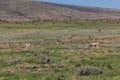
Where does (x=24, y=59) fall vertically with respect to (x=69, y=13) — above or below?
above

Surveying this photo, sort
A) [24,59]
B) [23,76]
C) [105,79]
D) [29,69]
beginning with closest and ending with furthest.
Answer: [105,79], [23,76], [29,69], [24,59]

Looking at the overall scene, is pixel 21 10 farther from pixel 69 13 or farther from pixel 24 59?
pixel 24 59

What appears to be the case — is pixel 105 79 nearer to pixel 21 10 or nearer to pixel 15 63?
pixel 15 63

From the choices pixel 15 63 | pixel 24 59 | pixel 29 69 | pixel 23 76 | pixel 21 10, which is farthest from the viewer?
pixel 21 10

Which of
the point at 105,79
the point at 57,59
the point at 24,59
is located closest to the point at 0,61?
the point at 24,59

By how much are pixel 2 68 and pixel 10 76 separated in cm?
367

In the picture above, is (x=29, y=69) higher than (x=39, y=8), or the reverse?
(x=29, y=69)

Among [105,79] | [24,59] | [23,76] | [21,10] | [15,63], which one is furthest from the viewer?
[21,10]

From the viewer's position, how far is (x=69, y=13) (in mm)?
171375

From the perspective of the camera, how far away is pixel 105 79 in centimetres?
1850

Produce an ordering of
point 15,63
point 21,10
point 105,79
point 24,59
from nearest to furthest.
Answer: point 105,79
point 15,63
point 24,59
point 21,10

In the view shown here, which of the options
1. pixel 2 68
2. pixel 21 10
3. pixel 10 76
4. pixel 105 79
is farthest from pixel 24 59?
pixel 21 10

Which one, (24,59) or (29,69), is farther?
(24,59)

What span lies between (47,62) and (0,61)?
3008 millimetres
